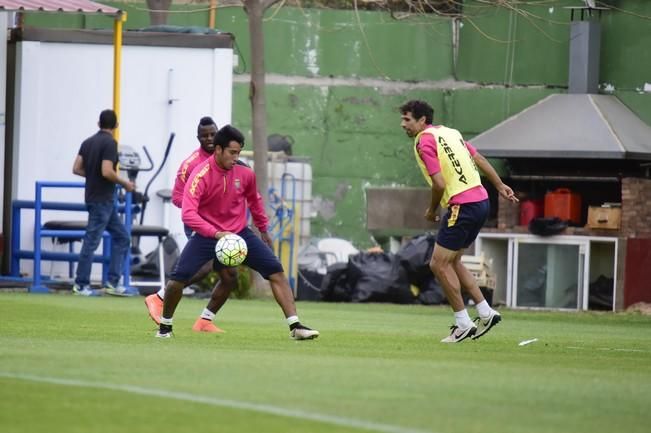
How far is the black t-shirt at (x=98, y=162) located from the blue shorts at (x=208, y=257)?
8.13 meters

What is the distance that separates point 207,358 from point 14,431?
145 inches

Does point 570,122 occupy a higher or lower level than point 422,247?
higher

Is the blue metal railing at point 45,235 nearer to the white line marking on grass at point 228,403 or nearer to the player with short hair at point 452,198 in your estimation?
the player with short hair at point 452,198

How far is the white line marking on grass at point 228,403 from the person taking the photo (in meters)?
7.89

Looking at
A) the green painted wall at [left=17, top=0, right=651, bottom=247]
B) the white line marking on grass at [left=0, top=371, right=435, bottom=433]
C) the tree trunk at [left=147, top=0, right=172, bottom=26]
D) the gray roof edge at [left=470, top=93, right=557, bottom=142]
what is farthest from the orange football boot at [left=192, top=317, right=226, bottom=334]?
the tree trunk at [left=147, top=0, right=172, bottom=26]

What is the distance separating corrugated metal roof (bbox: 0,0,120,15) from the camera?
2147 centimetres

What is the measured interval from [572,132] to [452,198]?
39.5 feet

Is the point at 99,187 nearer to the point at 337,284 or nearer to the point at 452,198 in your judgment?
the point at 337,284

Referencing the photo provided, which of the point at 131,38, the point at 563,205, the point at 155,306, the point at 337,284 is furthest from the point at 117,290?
Answer: the point at 155,306

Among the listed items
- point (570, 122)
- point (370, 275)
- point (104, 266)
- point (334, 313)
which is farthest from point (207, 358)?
point (570, 122)

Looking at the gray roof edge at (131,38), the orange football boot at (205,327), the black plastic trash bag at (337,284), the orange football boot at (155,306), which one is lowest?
the black plastic trash bag at (337,284)

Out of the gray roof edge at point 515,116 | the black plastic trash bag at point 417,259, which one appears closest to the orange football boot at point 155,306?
the black plastic trash bag at point 417,259

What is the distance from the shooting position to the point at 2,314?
671 inches

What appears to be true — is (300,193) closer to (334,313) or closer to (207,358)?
(334,313)
